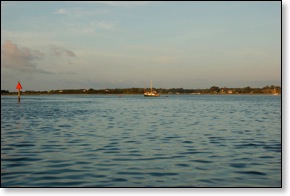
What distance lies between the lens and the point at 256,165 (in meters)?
10.9

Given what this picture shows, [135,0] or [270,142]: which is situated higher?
[135,0]

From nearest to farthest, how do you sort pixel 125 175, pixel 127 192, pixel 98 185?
pixel 127 192 < pixel 98 185 < pixel 125 175

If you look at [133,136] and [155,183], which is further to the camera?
[133,136]

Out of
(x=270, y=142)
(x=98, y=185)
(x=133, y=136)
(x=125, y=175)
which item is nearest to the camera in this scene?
(x=98, y=185)

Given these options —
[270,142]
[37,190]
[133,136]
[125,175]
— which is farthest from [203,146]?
[37,190]

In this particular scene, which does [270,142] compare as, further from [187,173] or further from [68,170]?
[68,170]

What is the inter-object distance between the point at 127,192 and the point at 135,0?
5.26 metres

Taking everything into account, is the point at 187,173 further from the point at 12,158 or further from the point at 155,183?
the point at 12,158

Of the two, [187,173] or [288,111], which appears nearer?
[288,111]

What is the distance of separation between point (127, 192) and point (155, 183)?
0.99 metres

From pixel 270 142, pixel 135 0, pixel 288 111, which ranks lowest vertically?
pixel 270 142

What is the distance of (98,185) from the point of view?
28.6ft

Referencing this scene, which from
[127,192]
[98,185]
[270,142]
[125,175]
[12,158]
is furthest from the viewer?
[270,142]

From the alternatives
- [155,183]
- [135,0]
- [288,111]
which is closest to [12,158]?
[155,183]
